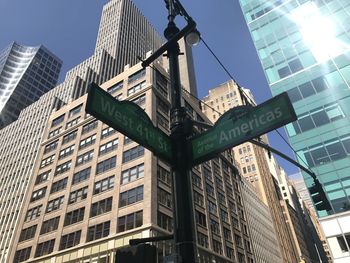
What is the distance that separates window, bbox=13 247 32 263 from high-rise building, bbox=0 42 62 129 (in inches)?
4328

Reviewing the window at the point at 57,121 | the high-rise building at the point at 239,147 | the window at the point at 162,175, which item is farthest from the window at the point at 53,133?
the high-rise building at the point at 239,147

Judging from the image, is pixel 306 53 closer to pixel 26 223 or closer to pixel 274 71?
pixel 274 71

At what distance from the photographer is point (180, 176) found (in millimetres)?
5727

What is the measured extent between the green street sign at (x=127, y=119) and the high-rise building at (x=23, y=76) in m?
156

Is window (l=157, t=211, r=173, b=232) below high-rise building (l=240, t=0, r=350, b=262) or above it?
below

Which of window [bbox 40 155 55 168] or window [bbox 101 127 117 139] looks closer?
window [bbox 101 127 117 139]

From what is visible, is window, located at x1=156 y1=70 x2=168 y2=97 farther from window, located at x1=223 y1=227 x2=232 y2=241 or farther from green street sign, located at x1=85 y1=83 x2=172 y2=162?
green street sign, located at x1=85 y1=83 x2=172 y2=162

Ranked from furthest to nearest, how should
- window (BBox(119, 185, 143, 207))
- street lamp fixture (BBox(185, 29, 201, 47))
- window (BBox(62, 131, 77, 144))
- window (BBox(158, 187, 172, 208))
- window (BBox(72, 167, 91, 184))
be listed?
1. window (BBox(62, 131, 77, 144))
2. window (BBox(72, 167, 91, 184))
3. window (BBox(158, 187, 172, 208))
4. window (BBox(119, 185, 143, 207))
5. street lamp fixture (BBox(185, 29, 201, 47))

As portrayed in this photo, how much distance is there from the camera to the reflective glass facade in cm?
2788

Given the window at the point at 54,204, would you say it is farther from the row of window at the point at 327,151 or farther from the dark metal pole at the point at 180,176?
the dark metal pole at the point at 180,176

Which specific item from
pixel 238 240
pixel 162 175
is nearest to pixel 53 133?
pixel 162 175

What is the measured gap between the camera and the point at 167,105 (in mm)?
53125

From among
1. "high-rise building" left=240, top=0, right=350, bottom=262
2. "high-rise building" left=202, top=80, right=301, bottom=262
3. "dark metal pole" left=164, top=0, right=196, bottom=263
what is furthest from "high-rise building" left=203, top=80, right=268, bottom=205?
"dark metal pole" left=164, top=0, right=196, bottom=263

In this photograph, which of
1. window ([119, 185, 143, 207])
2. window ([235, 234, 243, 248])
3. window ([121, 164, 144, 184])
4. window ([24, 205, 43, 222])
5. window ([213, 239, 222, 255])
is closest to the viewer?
window ([119, 185, 143, 207])
